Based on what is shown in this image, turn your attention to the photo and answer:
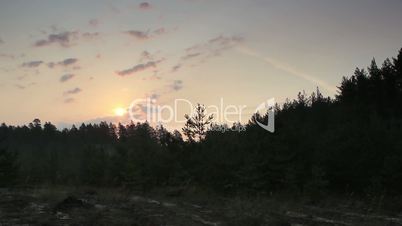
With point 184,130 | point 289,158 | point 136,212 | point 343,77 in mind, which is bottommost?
point 136,212

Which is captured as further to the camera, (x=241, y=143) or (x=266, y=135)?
(x=241, y=143)

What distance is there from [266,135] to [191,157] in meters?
10.7

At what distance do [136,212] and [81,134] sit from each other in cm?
16034

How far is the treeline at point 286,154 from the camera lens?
2812 cm

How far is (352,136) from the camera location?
28984 mm

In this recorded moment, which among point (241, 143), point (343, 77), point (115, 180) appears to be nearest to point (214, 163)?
point (241, 143)

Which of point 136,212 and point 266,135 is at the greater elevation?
point 266,135

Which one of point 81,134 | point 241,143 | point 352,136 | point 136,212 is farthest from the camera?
point 81,134

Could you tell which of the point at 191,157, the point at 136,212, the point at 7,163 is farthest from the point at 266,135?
the point at 7,163

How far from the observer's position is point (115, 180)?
47.9m

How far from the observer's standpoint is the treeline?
28125 millimetres

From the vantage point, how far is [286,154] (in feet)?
96.7

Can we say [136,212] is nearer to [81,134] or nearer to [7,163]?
[7,163]

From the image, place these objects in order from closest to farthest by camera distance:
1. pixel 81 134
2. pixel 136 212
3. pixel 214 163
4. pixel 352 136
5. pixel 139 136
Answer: pixel 136 212 < pixel 352 136 < pixel 214 163 < pixel 139 136 < pixel 81 134
